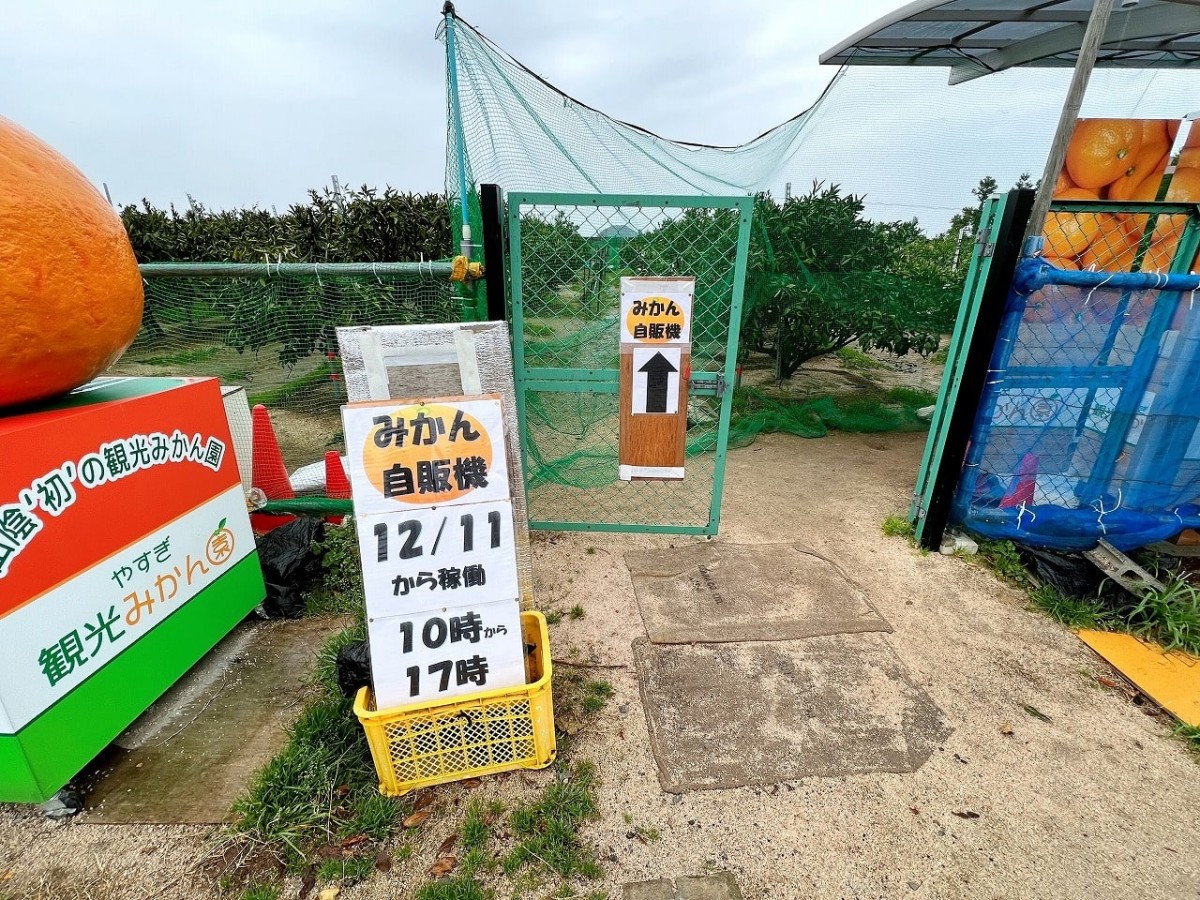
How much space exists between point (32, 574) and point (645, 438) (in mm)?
2720

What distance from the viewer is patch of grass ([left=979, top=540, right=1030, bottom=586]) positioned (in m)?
3.27

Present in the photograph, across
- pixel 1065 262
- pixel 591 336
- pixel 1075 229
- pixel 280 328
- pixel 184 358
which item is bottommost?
pixel 184 358

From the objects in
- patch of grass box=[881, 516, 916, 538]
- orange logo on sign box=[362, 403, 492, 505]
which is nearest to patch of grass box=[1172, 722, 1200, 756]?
patch of grass box=[881, 516, 916, 538]

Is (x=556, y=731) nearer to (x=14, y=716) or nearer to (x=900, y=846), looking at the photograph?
(x=900, y=846)

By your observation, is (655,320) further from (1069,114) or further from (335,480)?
(1069,114)

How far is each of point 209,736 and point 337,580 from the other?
100 cm

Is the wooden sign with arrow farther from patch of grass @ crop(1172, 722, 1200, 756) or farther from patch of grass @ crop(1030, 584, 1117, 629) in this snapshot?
patch of grass @ crop(1172, 722, 1200, 756)

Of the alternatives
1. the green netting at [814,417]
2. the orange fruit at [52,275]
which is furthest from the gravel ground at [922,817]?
the green netting at [814,417]

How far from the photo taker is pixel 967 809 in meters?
1.94

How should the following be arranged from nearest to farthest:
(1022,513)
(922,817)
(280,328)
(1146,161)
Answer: (922,817)
(1022,513)
(1146,161)
(280,328)

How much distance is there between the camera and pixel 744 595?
10.4 ft

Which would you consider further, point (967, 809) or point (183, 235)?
point (183, 235)

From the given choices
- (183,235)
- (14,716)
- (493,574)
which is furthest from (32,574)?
(183,235)

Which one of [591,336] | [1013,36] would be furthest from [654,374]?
[1013,36]
